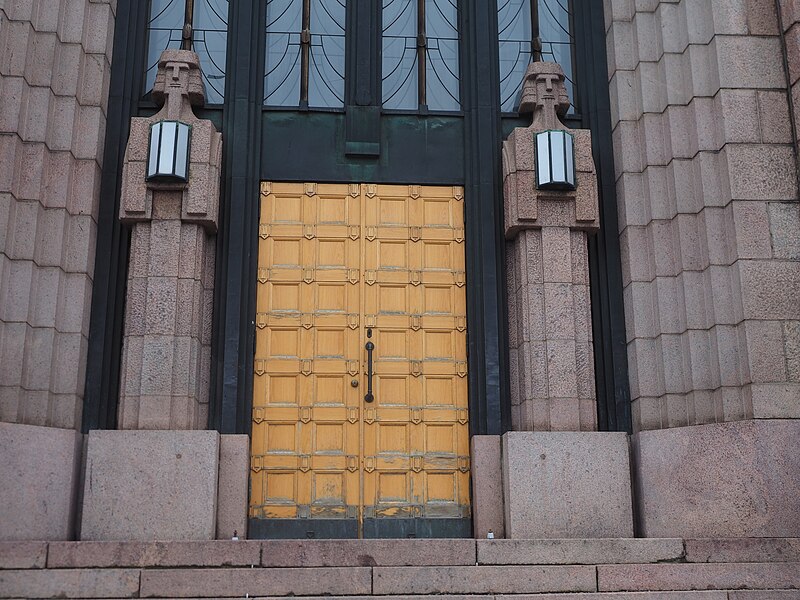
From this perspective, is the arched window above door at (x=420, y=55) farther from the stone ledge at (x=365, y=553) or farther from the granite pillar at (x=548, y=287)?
the stone ledge at (x=365, y=553)

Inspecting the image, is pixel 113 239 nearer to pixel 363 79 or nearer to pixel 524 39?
pixel 363 79

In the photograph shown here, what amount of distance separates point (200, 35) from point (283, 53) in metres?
1.14

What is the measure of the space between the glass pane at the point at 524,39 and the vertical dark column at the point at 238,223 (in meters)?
3.27

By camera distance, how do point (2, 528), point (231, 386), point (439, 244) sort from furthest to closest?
point (439, 244), point (231, 386), point (2, 528)

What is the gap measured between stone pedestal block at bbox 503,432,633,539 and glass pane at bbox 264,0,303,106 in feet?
18.0

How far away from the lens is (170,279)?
12.2 m

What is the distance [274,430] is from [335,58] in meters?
5.09

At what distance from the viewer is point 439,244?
43.0 ft

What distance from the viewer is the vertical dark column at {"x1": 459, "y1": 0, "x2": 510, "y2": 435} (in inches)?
490

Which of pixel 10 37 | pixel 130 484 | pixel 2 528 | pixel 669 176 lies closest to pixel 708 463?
pixel 669 176

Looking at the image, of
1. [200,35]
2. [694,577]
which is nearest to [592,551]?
[694,577]

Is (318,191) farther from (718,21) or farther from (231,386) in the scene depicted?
(718,21)

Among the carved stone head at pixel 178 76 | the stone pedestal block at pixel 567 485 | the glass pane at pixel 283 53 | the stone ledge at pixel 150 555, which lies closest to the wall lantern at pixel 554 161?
A: the stone pedestal block at pixel 567 485

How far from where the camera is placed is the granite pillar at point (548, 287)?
477 inches
